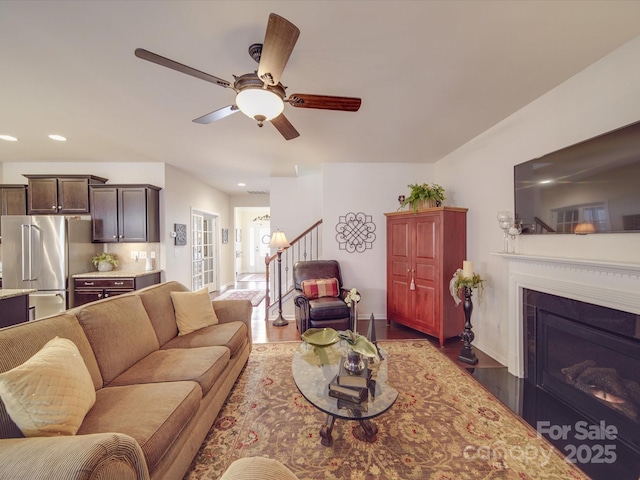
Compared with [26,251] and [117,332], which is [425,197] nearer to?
[117,332]

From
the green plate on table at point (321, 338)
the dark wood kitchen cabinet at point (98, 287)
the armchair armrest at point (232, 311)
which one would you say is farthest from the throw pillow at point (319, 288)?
the dark wood kitchen cabinet at point (98, 287)

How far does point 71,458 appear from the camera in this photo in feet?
2.73

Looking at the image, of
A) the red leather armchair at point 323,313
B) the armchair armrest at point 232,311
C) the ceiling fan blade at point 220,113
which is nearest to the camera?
the ceiling fan blade at point 220,113

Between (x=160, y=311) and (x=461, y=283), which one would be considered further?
(x=461, y=283)

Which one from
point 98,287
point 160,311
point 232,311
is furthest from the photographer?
point 98,287

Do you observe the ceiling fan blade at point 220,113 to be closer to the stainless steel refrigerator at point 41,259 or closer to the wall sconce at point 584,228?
the wall sconce at point 584,228

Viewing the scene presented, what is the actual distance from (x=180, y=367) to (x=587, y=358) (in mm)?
3019

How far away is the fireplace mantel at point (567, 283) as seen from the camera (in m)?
1.62

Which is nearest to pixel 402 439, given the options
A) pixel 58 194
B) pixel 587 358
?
pixel 587 358

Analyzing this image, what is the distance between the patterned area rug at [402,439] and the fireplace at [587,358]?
525 millimetres

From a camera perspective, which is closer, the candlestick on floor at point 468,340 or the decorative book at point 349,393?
the decorative book at point 349,393

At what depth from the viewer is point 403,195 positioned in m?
4.23

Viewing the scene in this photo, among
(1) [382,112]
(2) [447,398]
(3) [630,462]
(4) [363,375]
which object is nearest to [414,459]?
(4) [363,375]

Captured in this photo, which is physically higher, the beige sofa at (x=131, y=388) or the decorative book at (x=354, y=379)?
the beige sofa at (x=131, y=388)
